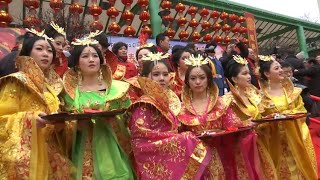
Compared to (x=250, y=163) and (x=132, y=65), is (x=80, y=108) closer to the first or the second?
(x=250, y=163)

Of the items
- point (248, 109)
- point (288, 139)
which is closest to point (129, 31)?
point (248, 109)

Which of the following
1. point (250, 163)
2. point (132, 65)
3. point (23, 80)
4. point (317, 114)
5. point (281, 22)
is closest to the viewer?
point (23, 80)

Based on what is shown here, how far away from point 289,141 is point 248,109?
54 cm

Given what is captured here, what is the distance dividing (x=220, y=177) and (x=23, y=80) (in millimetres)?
1631


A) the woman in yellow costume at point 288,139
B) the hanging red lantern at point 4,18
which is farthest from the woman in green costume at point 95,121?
the hanging red lantern at point 4,18

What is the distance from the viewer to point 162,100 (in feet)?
9.43

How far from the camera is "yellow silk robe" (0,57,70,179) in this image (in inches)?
95.9

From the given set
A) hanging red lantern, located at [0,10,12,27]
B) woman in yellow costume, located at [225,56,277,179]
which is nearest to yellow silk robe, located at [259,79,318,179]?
woman in yellow costume, located at [225,56,277,179]

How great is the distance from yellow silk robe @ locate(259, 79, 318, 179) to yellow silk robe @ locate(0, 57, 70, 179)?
2.06 meters

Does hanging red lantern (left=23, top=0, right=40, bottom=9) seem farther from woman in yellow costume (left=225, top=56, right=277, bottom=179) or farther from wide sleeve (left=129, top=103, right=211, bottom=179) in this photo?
wide sleeve (left=129, top=103, right=211, bottom=179)

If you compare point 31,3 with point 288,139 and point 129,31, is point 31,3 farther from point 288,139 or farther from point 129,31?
point 288,139

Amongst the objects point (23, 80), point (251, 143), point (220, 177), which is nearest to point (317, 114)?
point (251, 143)

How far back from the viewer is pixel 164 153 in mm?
2678

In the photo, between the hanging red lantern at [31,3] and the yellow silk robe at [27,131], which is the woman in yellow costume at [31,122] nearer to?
the yellow silk robe at [27,131]
